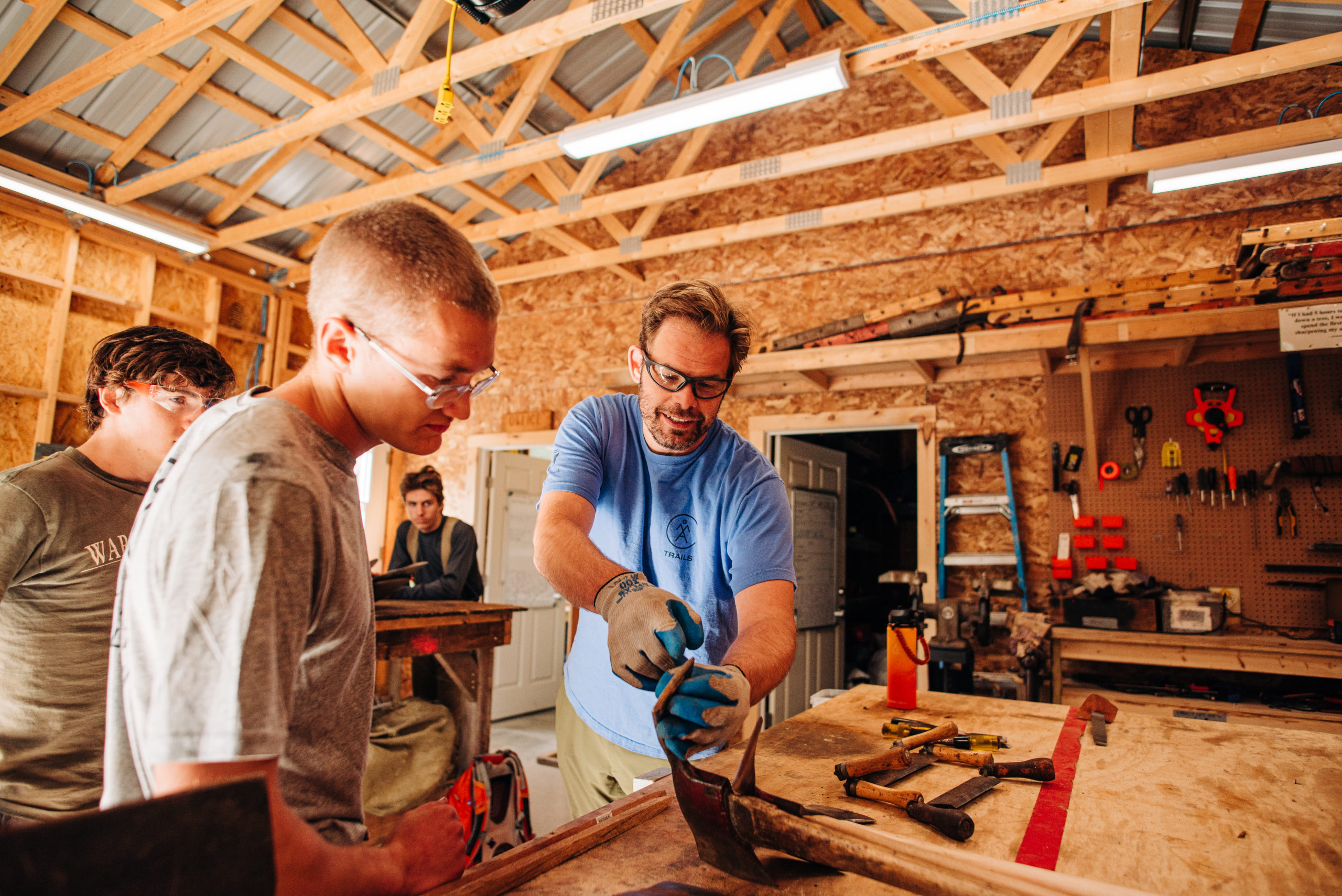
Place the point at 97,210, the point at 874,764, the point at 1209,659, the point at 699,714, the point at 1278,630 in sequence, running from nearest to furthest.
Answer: the point at 699,714, the point at 874,764, the point at 1209,659, the point at 1278,630, the point at 97,210

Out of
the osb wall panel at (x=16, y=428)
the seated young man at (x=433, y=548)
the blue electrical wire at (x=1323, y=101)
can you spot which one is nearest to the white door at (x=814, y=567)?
the seated young man at (x=433, y=548)

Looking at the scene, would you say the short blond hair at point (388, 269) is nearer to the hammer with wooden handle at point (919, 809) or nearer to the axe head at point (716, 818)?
the axe head at point (716, 818)

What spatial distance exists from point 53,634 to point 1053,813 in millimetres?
2055

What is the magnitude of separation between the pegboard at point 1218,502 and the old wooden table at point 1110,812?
293 cm

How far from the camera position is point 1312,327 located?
352cm

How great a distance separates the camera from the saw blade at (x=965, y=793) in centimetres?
125

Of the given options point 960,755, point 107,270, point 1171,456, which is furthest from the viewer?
point 107,270

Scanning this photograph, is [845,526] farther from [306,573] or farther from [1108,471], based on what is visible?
[306,573]

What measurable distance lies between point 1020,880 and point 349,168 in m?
6.46

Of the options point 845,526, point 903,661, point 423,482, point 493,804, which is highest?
point 423,482

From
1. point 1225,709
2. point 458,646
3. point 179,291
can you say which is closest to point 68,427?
point 179,291

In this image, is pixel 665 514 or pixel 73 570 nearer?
pixel 73 570

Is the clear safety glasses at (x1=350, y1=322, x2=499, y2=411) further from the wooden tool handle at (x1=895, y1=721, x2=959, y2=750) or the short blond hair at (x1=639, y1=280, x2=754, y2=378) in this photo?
the wooden tool handle at (x1=895, y1=721, x2=959, y2=750)

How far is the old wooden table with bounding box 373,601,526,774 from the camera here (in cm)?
337
